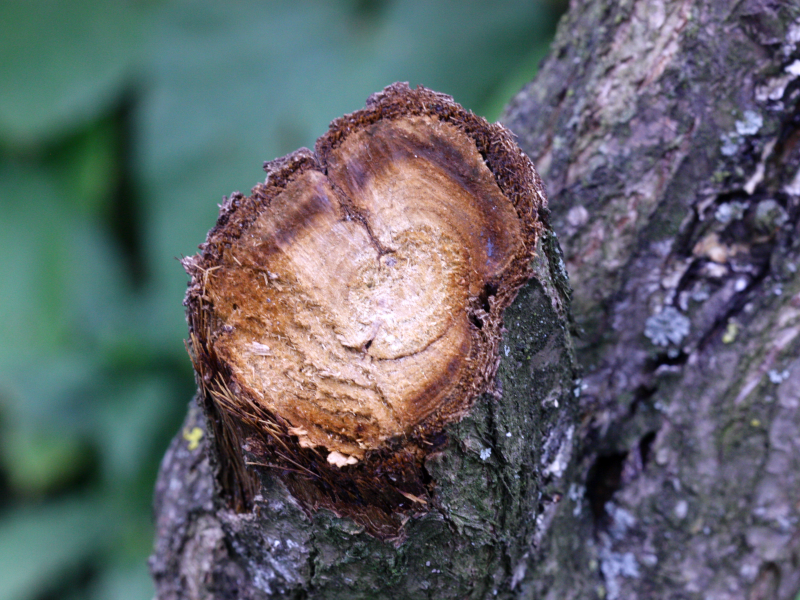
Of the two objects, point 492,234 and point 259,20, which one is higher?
point 259,20

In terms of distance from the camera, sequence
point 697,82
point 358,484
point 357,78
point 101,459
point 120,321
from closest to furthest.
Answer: point 358,484
point 697,82
point 357,78
point 120,321
point 101,459

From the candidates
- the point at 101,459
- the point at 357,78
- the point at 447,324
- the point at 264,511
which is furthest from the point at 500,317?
the point at 101,459

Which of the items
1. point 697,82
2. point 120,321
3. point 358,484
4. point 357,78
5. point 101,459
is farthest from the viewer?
point 101,459

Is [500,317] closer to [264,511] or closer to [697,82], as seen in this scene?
[264,511]

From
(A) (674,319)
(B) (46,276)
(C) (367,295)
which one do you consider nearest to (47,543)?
(B) (46,276)

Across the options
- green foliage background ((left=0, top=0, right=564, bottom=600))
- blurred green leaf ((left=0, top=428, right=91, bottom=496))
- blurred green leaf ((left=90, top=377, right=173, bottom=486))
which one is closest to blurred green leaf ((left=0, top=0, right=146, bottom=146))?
green foliage background ((left=0, top=0, right=564, bottom=600))

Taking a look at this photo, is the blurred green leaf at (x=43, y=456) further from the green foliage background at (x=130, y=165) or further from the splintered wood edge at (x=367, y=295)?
the splintered wood edge at (x=367, y=295)

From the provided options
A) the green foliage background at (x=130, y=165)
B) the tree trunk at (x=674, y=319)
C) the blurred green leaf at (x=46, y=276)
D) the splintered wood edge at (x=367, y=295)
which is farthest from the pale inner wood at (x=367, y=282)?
the blurred green leaf at (x=46, y=276)
